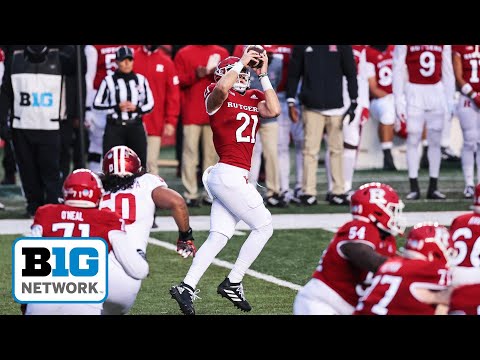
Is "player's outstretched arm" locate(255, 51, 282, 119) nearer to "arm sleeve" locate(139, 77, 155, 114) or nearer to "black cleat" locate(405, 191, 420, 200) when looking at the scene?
"arm sleeve" locate(139, 77, 155, 114)

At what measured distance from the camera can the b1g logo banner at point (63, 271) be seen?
7.09 m

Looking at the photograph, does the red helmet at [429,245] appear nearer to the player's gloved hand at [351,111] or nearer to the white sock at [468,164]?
the player's gloved hand at [351,111]

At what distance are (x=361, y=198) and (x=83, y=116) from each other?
7271 millimetres

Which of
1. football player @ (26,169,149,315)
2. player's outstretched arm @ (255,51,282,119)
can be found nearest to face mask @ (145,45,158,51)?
player's outstretched arm @ (255,51,282,119)

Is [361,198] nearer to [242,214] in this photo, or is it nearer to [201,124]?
[242,214]

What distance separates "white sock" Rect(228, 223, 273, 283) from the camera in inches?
336

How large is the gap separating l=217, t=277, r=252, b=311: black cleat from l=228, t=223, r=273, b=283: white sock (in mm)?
42

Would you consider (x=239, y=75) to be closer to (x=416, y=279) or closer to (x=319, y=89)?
(x=416, y=279)

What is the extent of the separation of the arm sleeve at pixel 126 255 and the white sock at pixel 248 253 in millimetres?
1396

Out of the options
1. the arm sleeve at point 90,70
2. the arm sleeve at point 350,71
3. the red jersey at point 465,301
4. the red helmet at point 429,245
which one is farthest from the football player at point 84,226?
the arm sleeve at point 350,71

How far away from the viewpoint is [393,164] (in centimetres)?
1773
